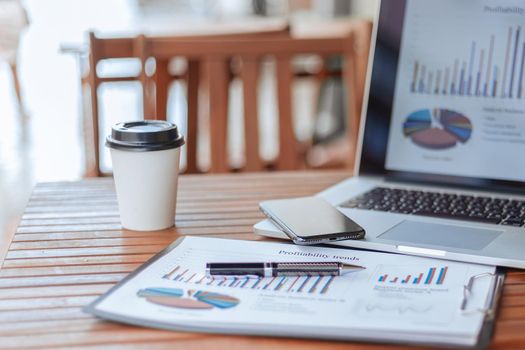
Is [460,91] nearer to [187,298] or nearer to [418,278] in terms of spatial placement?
[418,278]

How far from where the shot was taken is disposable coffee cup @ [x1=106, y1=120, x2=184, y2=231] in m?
0.83

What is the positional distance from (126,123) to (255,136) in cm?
86

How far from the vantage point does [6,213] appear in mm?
2879

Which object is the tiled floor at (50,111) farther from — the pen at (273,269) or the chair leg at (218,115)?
the pen at (273,269)

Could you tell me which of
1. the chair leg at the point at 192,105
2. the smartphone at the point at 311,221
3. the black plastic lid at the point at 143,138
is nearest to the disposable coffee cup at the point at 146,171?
the black plastic lid at the point at 143,138

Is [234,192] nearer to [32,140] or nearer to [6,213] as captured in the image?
[6,213]

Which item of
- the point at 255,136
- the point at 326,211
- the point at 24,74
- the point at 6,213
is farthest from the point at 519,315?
the point at 24,74

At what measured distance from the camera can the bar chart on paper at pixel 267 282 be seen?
0.66 meters

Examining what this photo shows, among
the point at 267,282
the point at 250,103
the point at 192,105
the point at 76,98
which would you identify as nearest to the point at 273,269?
the point at 267,282

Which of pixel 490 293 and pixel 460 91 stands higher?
pixel 460 91

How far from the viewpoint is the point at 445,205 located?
91cm

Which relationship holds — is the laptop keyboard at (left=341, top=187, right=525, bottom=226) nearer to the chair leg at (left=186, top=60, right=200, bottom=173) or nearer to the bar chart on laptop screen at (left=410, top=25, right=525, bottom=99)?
the bar chart on laptop screen at (left=410, top=25, right=525, bottom=99)

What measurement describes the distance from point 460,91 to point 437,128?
6cm

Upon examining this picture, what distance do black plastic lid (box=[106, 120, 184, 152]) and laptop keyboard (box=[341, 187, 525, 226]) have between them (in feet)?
0.77
